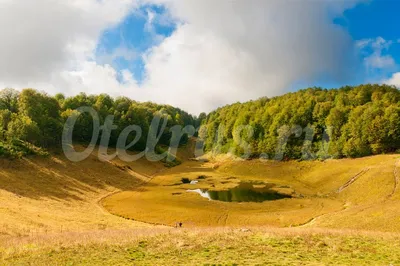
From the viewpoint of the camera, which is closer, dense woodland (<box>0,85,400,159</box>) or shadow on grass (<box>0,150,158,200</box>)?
shadow on grass (<box>0,150,158,200</box>)

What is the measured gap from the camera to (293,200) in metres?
63.5

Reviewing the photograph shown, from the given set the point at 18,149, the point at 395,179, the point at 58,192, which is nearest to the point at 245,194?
the point at 395,179

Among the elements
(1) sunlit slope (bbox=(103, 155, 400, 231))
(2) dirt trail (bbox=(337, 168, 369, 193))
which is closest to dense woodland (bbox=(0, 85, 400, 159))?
(1) sunlit slope (bbox=(103, 155, 400, 231))

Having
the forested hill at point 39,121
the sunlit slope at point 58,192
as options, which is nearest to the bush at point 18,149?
the forested hill at point 39,121

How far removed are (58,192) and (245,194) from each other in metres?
40.7

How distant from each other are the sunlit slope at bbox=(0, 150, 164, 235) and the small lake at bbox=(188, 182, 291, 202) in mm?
20282

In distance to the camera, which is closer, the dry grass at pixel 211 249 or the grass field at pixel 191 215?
the dry grass at pixel 211 249

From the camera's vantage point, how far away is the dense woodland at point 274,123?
81.6m

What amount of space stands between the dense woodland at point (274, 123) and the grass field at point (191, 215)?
8.01 metres

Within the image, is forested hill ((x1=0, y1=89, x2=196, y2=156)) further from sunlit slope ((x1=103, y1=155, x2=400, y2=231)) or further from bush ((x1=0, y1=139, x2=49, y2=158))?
sunlit slope ((x1=103, y1=155, x2=400, y2=231))

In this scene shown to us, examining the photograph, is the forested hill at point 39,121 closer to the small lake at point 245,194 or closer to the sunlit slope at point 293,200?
the sunlit slope at point 293,200

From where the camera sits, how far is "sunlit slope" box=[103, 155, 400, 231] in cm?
4788

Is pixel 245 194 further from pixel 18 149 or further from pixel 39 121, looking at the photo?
pixel 39 121

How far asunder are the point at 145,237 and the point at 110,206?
34.8 metres
